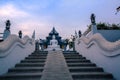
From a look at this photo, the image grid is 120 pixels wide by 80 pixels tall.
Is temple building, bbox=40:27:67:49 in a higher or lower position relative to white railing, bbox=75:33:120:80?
higher

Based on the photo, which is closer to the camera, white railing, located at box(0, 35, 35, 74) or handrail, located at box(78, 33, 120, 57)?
handrail, located at box(78, 33, 120, 57)

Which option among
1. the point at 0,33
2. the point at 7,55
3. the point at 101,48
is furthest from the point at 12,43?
the point at 0,33

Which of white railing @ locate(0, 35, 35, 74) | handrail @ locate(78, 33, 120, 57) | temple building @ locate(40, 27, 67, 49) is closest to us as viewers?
handrail @ locate(78, 33, 120, 57)

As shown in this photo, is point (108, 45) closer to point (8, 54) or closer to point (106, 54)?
point (106, 54)

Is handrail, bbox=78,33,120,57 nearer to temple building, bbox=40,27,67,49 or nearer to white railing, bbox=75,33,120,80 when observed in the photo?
white railing, bbox=75,33,120,80

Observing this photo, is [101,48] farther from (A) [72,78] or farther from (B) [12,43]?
(B) [12,43]

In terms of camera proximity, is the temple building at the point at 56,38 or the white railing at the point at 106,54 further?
the temple building at the point at 56,38

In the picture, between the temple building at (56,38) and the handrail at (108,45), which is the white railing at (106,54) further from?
the temple building at (56,38)

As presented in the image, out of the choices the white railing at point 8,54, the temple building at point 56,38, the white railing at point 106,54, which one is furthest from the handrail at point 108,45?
the temple building at point 56,38

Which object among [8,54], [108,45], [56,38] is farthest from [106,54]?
[56,38]

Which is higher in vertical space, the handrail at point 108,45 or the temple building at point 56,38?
the temple building at point 56,38

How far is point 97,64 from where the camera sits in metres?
7.32

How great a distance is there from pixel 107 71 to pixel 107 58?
0.48 m

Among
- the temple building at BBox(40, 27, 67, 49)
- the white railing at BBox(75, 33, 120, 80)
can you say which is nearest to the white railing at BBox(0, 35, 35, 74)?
the white railing at BBox(75, 33, 120, 80)
